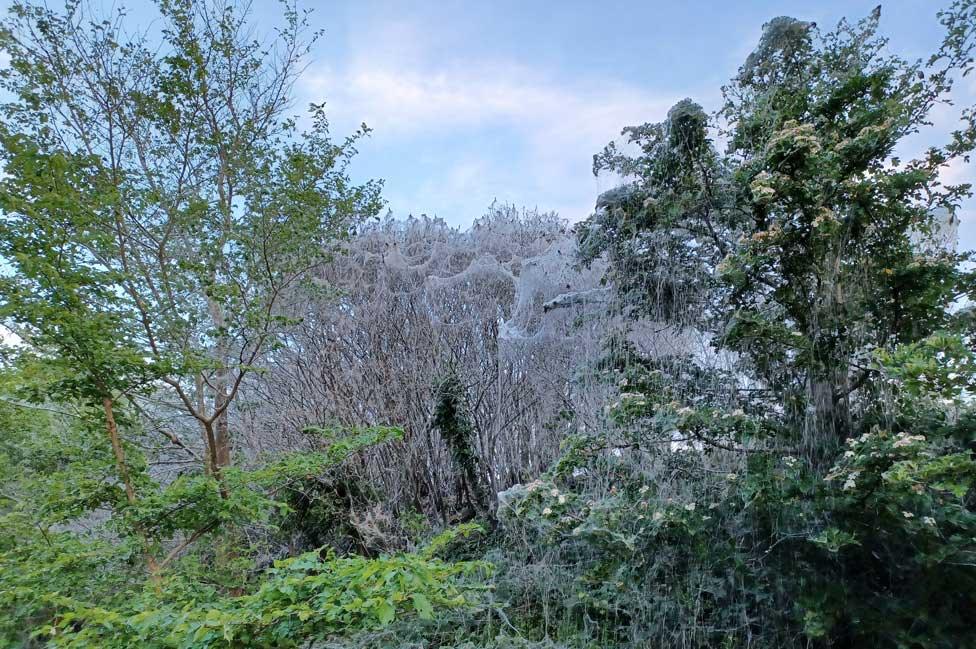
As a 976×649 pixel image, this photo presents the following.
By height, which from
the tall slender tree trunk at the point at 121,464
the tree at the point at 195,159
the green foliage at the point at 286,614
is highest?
the tree at the point at 195,159

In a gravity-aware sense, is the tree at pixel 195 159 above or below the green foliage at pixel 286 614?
above

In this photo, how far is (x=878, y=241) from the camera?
278cm

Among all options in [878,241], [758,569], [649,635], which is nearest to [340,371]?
[649,635]

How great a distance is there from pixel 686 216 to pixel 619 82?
5.87ft

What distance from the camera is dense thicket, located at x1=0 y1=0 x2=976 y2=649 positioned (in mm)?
2264

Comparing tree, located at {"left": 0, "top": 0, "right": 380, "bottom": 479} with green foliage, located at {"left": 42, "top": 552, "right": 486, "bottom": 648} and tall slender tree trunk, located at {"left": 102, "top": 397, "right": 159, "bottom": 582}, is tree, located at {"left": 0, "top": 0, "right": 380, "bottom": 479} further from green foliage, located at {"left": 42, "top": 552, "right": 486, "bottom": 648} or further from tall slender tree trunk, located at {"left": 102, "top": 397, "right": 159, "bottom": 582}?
green foliage, located at {"left": 42, "top": 552, "right": 486, "bottom": 648}

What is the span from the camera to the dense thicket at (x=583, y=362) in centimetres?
226

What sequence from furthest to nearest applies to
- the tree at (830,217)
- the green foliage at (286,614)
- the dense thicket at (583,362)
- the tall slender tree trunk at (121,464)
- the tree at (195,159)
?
the tree at (195,159) < the tree at (830,217) < the tall slender tree trunk at (121,464) < the dense thicket at (583,362) < the green foliage at (286,614)

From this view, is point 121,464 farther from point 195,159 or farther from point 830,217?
point 830,217

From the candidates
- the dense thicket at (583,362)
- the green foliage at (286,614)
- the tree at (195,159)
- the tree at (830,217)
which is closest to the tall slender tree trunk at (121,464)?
the dense thicket at (583,362)

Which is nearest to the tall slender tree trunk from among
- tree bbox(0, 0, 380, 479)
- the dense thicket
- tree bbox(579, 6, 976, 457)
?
the dense thicket

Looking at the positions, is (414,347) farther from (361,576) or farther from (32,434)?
(361,576)

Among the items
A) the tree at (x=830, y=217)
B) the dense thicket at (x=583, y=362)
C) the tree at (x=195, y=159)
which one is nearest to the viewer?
the dense thicket at (x=583, y=362)

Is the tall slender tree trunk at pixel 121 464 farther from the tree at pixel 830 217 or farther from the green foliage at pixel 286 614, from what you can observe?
the tree at pixel 830 217
